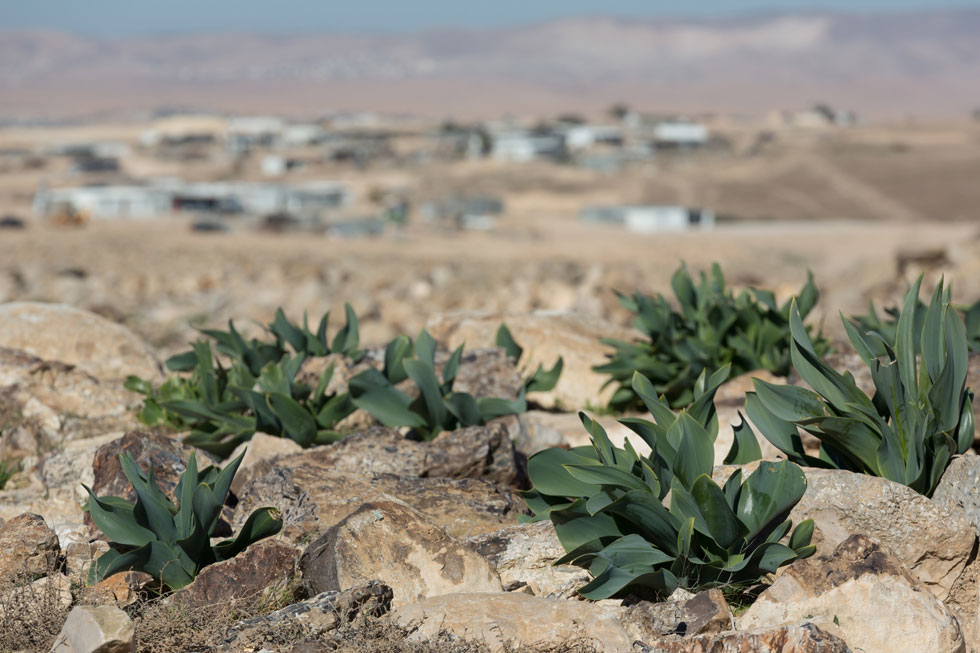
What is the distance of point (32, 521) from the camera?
4.07 m

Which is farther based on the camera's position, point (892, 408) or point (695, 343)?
point (695, 343)

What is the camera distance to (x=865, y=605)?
3488mm

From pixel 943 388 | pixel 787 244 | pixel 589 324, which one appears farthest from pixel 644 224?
pixel 943 388

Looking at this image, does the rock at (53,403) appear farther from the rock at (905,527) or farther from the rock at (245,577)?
the rock at (905,527)

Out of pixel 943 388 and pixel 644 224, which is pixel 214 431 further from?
pixel 644 224

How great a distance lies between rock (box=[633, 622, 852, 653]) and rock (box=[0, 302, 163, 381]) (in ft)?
15.7

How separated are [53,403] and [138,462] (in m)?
2.07

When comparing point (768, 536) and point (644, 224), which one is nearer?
point (768, 536)

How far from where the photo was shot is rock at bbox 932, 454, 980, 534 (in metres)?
3.89

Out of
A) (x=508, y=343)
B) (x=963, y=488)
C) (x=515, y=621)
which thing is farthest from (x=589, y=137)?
(x=515, y=621)

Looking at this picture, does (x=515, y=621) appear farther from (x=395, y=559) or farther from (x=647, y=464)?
(x=647, y=464)

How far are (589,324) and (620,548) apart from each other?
14.1 feet

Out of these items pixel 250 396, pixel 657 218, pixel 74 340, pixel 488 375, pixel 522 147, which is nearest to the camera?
pixel 250 396

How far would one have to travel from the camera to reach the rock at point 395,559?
372cm
